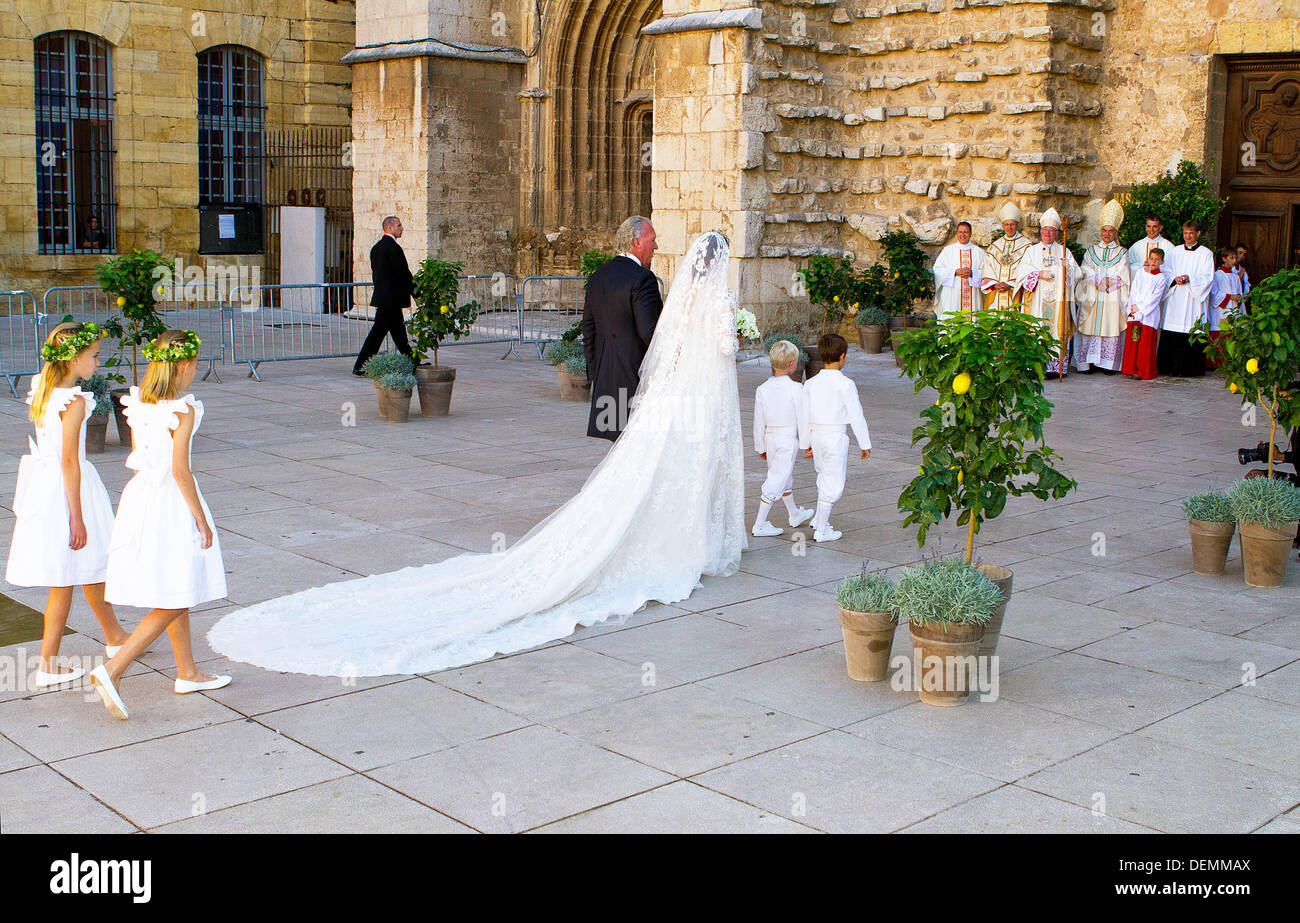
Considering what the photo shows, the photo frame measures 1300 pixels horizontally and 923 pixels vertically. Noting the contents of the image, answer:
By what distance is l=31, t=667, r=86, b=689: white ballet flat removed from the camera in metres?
5.25

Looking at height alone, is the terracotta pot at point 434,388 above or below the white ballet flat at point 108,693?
above

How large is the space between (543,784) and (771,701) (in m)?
1.17

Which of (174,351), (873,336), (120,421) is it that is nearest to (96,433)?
(120,421)

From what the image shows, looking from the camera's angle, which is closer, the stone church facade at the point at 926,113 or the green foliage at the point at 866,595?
the green foliage at the point at 866,595

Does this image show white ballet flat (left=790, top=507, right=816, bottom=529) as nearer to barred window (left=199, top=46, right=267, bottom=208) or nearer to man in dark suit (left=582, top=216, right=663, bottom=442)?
man in dark suit (left=582, top=216, right=663, bottom=442)

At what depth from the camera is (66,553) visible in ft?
17.3

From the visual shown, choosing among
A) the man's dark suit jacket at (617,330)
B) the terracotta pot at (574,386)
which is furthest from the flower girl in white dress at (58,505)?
the terracotta pot at (574,386)

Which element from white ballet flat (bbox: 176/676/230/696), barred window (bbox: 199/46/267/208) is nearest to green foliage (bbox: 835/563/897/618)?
white ballet flat (bbox: 176/676/230/696)

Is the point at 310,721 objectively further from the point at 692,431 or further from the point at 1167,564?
the point at 1167,564

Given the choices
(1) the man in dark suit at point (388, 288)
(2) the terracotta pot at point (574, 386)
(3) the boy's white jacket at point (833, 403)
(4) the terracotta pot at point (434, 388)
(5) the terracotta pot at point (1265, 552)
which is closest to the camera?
(5) the terracotta pot at point (1265, 552)

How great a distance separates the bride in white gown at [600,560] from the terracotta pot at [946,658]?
1.60 m

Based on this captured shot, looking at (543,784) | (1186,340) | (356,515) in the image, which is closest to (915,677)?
(543,784)

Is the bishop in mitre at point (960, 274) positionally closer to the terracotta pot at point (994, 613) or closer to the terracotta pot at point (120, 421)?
the terracotta pot at point (120, 421)

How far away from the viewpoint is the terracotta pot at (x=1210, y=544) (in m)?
7.10
